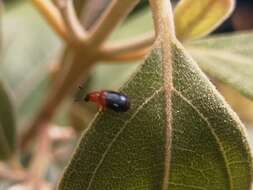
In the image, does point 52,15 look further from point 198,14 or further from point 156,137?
Result: point 156,137

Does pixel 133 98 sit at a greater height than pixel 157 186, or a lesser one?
greater

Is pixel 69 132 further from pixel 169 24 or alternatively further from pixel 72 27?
pixel 169 24

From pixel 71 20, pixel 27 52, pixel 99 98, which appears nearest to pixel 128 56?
pixel 71 20

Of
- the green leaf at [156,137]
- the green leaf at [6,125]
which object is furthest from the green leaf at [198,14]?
the green leaf at [6,125]

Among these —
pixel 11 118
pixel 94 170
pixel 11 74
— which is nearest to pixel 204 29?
pixel 94 170

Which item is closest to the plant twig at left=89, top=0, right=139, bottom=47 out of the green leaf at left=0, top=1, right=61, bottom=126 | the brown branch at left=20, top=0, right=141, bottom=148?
the brown branch at left=20, top=0, right=141, bottom=148

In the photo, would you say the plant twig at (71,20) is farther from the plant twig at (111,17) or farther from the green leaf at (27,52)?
the green leaf at (27,52)
